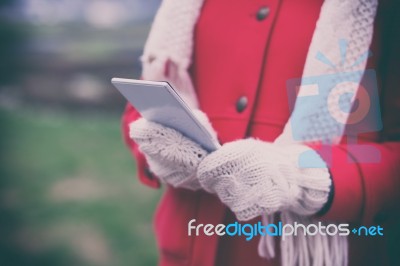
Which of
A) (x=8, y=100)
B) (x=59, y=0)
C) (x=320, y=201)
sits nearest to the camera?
(x=320, y=201)

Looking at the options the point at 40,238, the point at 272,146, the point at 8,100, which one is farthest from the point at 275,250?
the point at 8,100

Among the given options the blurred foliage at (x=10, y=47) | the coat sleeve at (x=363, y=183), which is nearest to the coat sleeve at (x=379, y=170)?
the coat sleeve at (x=363, y=183)

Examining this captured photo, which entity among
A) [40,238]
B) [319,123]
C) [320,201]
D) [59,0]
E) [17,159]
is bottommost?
[40,238]

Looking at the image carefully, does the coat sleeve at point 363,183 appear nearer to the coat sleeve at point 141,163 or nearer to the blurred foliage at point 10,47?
the coat sleeve at point 141,163

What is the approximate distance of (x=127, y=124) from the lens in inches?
36.8

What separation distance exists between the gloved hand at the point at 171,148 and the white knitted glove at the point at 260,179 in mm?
21

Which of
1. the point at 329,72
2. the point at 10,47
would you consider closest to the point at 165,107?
the point at 329,72

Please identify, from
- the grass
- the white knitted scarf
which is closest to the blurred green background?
the grass

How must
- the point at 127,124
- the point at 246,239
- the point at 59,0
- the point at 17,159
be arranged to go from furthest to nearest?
the point at 59,0, the point at 17,159, the point at 127,124, the point at 246,239

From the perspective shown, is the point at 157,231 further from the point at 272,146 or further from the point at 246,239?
the point at 272,146

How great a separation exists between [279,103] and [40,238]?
1587 millimetres

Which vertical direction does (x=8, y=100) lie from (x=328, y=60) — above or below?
below

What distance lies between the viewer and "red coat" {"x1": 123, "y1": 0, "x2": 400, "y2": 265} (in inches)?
28.2

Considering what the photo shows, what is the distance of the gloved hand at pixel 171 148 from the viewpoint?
69 centimetres
